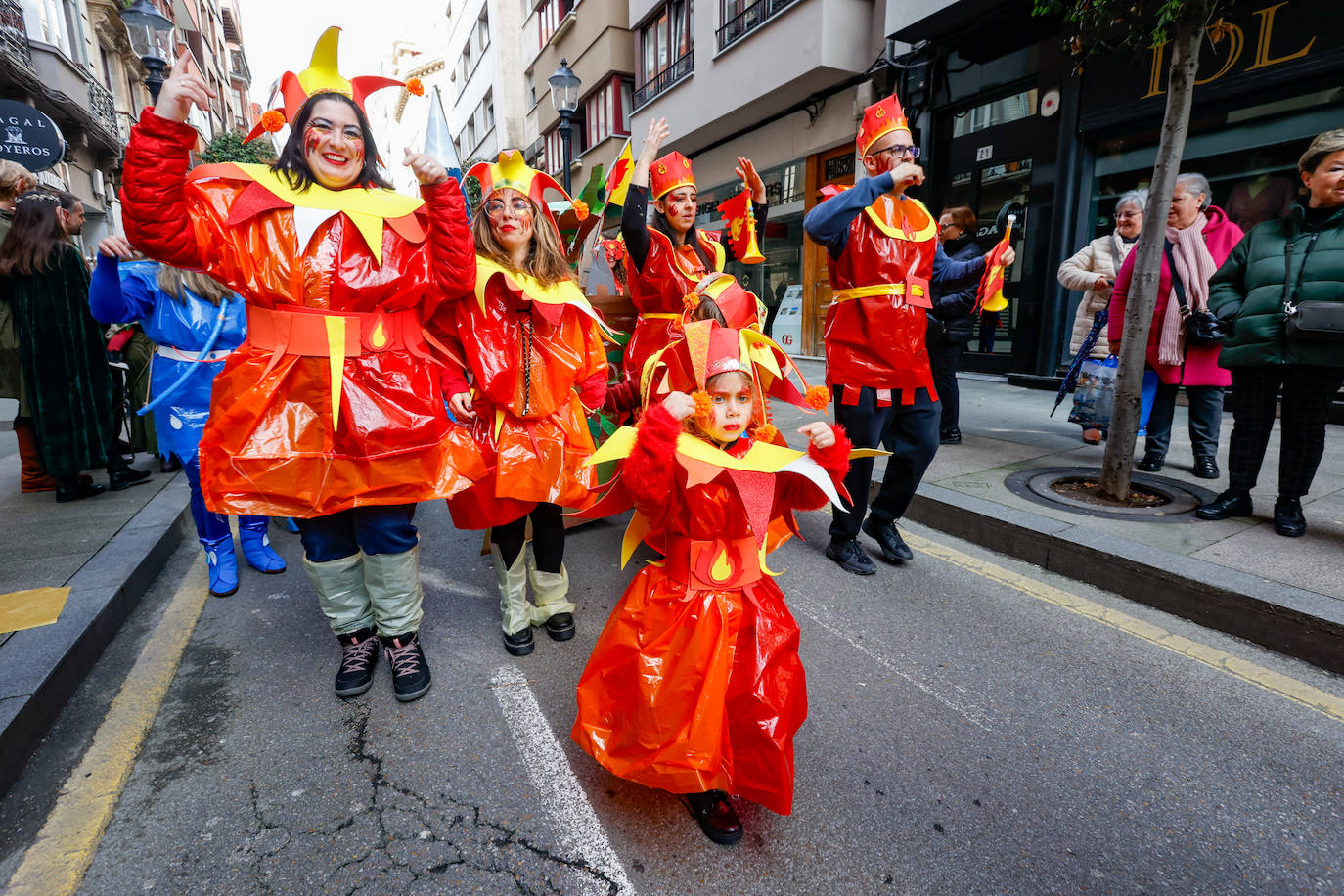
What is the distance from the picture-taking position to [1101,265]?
545 centimetres

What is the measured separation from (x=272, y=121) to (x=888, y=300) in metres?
2.62

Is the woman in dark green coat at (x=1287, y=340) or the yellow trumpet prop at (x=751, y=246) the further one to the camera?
the yellow trumpet prop at (x=751, y=246)

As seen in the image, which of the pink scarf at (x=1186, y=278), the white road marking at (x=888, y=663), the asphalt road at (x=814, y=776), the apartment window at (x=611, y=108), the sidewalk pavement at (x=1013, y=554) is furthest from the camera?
the apartment window at (x=611, y=108)

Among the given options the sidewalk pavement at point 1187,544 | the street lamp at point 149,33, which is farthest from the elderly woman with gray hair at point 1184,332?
the street lamp at point 149,33

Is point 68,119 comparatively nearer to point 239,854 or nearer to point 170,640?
point 170,640

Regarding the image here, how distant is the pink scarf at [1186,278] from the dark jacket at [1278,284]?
3.28 ft

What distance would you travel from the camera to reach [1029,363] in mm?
8992

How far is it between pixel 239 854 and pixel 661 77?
658 inches

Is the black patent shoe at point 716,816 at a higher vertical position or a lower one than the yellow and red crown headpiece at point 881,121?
lower

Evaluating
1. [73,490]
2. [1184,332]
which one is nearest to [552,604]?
[73,490]

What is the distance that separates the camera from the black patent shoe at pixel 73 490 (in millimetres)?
4594

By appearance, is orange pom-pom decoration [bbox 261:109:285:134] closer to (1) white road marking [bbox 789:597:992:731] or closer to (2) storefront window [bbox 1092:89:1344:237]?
(1) white road marking [bbox 789:597:992:731]

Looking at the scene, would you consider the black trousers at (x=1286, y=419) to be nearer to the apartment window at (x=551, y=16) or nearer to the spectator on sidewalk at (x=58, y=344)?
the spectator on sidewalk at (x=58, y=344)

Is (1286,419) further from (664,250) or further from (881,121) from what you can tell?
(664,250)
